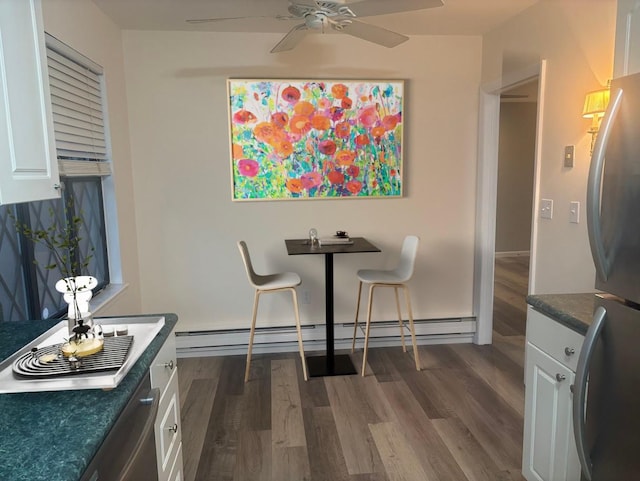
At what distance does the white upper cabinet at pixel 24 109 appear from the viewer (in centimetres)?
124

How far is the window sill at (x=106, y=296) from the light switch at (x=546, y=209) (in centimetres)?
275

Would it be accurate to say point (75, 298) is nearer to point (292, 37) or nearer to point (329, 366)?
point (292, 37)

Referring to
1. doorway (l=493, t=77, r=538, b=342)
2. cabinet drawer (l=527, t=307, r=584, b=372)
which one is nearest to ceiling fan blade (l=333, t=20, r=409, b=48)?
cabinet drawer (l=527, t=307, r=584, b=372)

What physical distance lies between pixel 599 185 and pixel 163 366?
152 centimetres

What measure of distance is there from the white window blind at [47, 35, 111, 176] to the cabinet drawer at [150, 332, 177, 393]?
123 cm

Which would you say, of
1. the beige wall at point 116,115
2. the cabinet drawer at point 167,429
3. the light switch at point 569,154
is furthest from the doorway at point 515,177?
the cabinet drawer at point 167,429

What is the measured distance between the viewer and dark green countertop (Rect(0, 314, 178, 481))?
35.3 inches

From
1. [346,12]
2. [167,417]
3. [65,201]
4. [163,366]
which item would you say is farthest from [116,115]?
[167,417]

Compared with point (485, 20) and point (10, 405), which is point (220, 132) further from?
point (10, 405)

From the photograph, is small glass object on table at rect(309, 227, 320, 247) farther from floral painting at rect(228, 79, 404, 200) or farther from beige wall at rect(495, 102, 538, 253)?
beige wall at rect(495, 102, 538, 253)

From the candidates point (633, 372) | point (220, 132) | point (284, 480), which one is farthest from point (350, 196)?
point (633, 372)

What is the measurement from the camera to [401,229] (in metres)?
3.77

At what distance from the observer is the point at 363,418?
2.73m

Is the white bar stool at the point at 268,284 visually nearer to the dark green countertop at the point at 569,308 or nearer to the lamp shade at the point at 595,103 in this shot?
the dark green countertop at the point at 569,308
